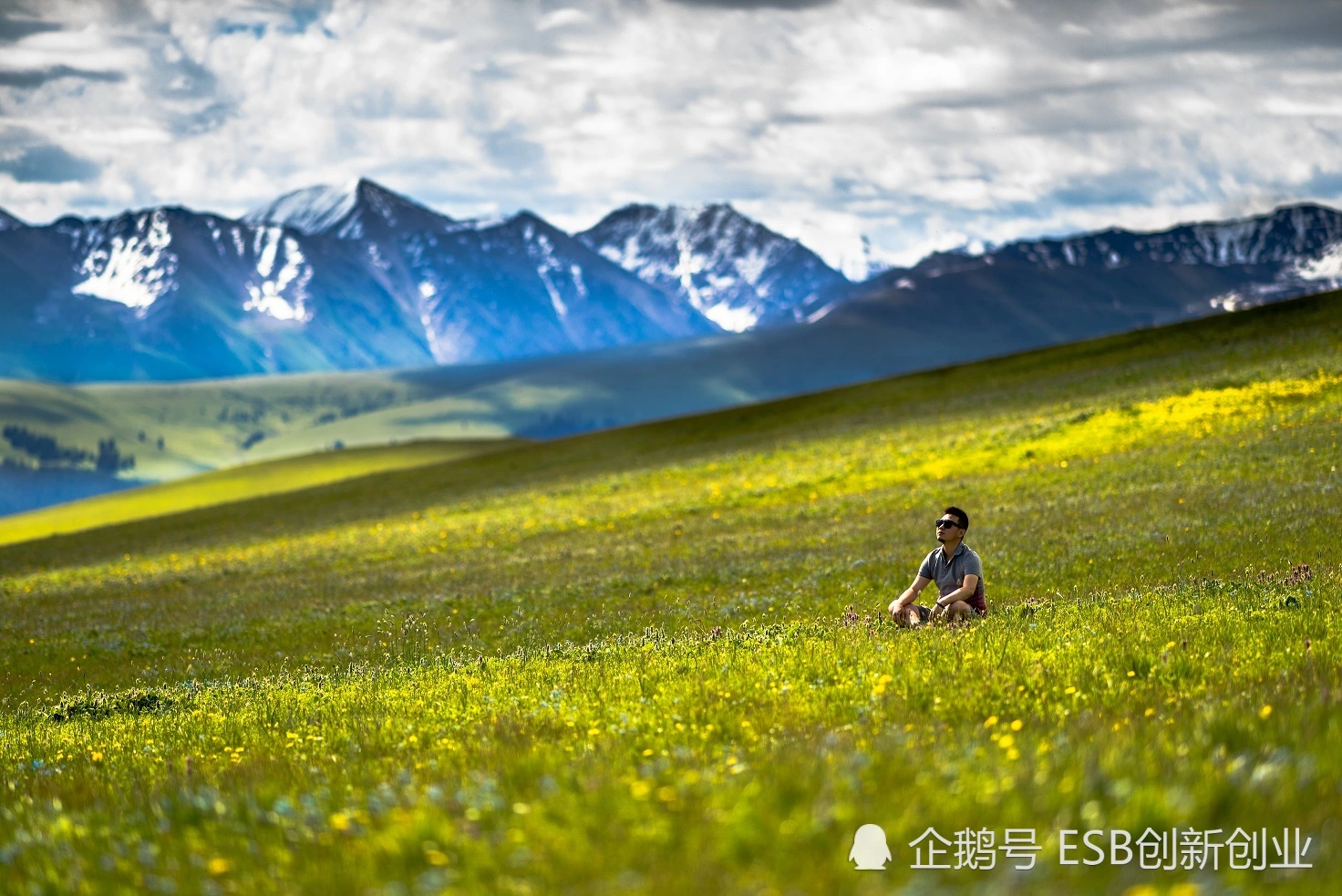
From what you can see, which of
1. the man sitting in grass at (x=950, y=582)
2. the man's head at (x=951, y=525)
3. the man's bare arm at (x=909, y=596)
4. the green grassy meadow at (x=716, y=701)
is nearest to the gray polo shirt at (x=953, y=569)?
the man sitting in grass at (x=950, y=582)

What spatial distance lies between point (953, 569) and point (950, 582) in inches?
7.4

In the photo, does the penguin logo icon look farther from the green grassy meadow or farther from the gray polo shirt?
the gray polo shirt

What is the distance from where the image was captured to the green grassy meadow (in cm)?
550

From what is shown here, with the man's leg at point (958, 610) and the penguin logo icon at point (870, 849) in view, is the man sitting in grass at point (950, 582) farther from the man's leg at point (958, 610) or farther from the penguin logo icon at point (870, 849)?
the penguin logo icon at point (870, 849)

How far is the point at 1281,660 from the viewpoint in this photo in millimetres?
9680

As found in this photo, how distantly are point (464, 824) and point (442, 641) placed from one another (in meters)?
15.3

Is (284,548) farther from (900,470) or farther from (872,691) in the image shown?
(872,691)

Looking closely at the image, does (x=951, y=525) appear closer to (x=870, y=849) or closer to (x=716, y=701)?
(x=716, y=701)

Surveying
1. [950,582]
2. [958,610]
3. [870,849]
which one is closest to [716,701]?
[870,849]

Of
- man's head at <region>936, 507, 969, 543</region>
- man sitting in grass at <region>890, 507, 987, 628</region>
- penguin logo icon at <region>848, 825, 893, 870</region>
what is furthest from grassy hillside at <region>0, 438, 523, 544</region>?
penguin logo icon at <region>848, 825, 893, 870</region>

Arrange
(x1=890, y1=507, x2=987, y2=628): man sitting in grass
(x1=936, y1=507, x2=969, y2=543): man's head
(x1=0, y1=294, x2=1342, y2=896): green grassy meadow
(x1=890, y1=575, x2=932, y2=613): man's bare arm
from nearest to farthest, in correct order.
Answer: (x1=0, y1=294, x2=1342, y2=896): green grassy meadow, (x1=936, y1=507, x2=969, y2=543): man's head, (x1=890, y1=507, x2=987, y2=628): man sitting in grass, (x1=890, y1=575, x2=932, y2=613): man's bare arm

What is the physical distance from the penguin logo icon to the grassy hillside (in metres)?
117

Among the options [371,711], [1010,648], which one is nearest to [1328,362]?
[1010,648]

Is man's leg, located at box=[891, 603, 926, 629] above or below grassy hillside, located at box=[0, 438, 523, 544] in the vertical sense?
above
